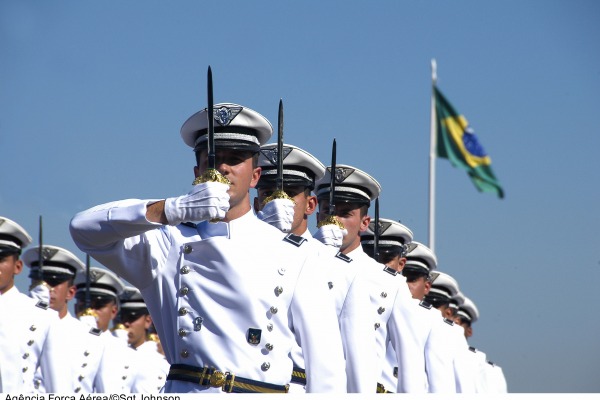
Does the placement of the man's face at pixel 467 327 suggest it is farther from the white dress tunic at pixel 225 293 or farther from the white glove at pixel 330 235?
the white dress tunic at pixel 225 293

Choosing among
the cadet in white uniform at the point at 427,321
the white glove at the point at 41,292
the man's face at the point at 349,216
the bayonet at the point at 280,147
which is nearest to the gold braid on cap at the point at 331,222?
the man's face at the point at 349,216

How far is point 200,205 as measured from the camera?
18.6ft

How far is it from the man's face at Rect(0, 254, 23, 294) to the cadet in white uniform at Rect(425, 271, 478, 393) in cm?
531

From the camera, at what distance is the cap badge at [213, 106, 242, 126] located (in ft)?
21.8

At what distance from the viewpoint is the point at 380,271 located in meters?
9.68

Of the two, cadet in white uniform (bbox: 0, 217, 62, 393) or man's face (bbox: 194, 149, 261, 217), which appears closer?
man's face (bbox: 194, 149, 261, 217)

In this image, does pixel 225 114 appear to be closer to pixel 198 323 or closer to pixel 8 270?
pixel 198 323

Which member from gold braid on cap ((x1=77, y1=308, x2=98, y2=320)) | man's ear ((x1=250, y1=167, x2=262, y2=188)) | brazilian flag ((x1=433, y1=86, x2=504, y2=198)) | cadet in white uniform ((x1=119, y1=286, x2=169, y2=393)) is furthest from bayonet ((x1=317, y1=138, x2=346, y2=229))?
brazilian flag ((x1=433, y1=86, x2=504, y2=198))

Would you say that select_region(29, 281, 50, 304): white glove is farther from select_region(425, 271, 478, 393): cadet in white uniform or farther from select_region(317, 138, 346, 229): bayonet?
select_region(425, 271, 478, 393): cadet in white uniform

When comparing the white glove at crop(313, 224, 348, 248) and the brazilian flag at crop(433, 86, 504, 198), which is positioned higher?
the brazilian flag at crop(433, 86, 504, 198)

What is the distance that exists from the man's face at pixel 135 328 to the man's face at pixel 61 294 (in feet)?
12.5

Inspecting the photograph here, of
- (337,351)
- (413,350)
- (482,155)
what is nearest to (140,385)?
(413,350)

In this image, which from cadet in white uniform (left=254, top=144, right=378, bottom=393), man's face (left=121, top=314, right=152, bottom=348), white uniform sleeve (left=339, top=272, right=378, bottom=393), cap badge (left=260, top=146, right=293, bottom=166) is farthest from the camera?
man's face (left=121, top=314, right=152, bottom=348)

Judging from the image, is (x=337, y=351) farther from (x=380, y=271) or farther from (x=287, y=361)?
(x=380, y=271)
